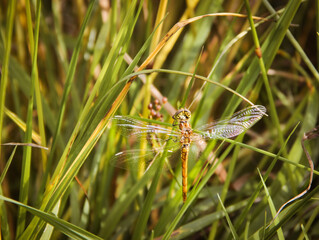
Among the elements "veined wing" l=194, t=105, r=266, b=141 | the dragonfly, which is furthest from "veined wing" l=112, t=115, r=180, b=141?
"veined wing" l=194, t=105, r=266, b=141

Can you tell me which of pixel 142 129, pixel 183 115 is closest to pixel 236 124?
pixel 183 115

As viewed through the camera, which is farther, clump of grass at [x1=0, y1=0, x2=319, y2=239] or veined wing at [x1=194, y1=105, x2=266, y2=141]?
veined wing at [x1=194, y1=105, x2=266, y2=141]

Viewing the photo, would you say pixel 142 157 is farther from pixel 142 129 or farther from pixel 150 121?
pixel 150 121

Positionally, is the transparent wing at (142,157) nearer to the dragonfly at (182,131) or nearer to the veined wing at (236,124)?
the dragonfly at (182,131)

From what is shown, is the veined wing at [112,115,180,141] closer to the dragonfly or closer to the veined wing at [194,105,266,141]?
the dragonfly

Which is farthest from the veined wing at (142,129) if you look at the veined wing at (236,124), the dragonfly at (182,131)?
the veined wing at (236,124)

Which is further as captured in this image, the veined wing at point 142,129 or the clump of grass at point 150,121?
the veined wing at point 142,129
